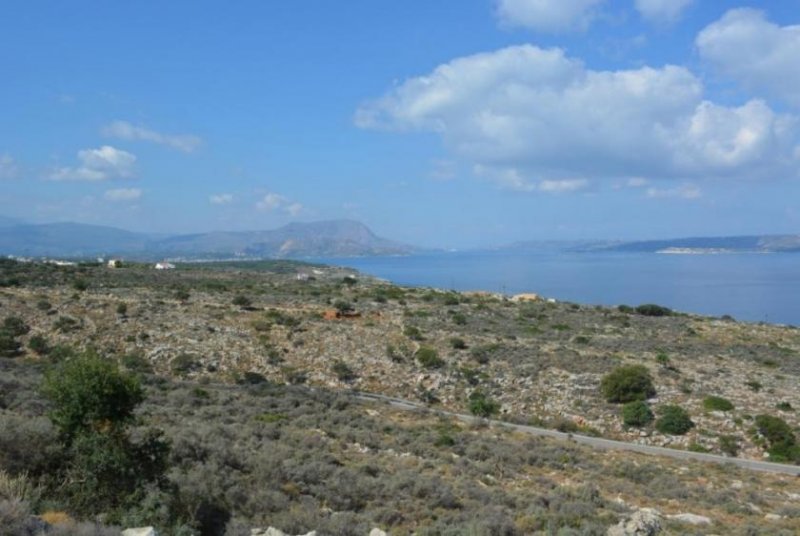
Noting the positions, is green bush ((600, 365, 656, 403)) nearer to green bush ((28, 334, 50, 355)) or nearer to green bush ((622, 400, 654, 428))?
green bush ((622, 400, 654, 428))

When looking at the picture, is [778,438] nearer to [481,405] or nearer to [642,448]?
[642,448]

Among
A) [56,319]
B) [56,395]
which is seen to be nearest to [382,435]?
[56,395]

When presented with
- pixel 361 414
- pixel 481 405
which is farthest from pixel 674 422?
pixel 361 414

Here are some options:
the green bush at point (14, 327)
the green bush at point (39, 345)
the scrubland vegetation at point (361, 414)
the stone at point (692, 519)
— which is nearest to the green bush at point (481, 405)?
the scrubland vegetation at point (361, 414)

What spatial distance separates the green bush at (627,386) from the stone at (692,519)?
1606 centimetres

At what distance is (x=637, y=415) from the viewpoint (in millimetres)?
27094

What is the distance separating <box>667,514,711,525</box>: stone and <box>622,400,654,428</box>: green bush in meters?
13.8

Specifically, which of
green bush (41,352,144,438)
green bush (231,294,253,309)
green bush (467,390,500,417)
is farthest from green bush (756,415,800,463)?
green bush (231,294,253,309)

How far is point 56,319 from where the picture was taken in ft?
115

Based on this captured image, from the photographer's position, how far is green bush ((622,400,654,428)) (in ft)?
88.3

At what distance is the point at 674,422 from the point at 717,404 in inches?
126

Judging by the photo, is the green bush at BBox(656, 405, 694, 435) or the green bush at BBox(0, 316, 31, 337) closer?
the green bush at BBox(656, 405, 694, 435)

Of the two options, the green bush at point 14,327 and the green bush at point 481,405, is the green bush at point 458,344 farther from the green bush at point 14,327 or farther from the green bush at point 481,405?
the green bush at point 14,327

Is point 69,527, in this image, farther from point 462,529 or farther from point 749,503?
point 749,503
